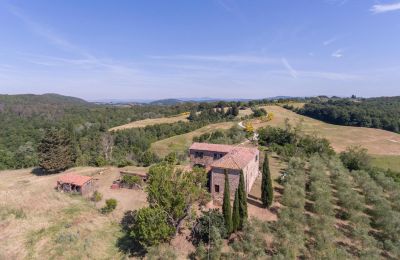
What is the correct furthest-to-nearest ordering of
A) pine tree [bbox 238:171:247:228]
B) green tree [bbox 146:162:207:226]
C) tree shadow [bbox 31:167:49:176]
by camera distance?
tree shadow [bbox 31:167:49:176]
pine tree [bbox 238:171:247:228]
green tree [bbox 146:162:207:226]

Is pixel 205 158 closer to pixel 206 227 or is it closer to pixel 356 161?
pixel 206 227

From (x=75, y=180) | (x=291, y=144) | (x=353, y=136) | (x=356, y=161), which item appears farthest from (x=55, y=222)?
(x=353, y=136)

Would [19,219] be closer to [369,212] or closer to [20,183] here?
[20,183]

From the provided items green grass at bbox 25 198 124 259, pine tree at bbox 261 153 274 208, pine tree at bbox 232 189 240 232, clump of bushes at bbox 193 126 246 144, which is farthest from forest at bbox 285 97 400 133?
green grass at bbox 25 198 124 259

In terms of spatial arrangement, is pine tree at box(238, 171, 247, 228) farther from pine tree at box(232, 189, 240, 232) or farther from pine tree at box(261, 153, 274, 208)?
pine tree at box(261, 153, 274, 208)

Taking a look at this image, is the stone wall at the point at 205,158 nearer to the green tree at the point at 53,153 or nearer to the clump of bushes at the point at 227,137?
the clump of bushes at the point at 227,137

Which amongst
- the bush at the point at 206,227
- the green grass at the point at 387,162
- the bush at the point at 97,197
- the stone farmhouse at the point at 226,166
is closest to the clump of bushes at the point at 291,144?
the green grass at the point at 387,162
